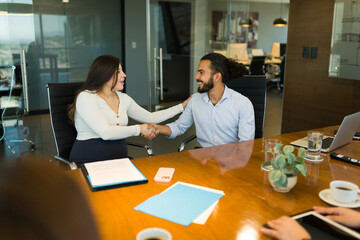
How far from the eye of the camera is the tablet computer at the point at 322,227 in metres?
1.15

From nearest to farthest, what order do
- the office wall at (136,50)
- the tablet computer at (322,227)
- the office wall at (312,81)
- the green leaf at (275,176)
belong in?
the tablet computer at (322,227), the green leaf at (275,176), the office wall at (312,81), the office wall at (136,50)

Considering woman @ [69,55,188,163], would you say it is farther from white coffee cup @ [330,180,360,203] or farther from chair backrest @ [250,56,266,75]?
chair backrest @ [250,56,266,75]

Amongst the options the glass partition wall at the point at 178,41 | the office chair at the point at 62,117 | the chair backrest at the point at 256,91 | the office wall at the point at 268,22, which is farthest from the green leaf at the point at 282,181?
the office wall at the point at 268,22

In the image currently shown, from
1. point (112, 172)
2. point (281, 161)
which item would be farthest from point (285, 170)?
point (112, 172)

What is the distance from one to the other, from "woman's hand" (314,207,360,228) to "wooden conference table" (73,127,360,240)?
9 cm

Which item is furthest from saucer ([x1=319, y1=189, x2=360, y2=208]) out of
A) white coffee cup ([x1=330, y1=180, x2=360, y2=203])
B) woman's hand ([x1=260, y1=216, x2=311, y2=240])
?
woman's hand ([x1=260, y1=216, x2=311, y2=240])

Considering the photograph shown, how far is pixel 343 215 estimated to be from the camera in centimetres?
127

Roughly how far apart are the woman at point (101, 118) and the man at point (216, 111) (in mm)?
302

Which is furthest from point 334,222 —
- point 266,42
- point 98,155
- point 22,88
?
point 266,42

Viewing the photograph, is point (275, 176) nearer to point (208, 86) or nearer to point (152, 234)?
point (152, 234)

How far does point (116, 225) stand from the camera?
4.08 ft

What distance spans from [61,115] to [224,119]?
1188mm

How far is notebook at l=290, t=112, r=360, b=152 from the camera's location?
6.48 ft

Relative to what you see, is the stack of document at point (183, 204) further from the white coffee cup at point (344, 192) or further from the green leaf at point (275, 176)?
the white coffee cup at point (344, 192)
